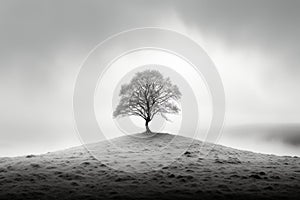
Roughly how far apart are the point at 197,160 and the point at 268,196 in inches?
547

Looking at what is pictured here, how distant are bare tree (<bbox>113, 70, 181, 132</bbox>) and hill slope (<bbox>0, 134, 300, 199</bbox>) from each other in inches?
432

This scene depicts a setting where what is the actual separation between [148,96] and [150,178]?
24.1m

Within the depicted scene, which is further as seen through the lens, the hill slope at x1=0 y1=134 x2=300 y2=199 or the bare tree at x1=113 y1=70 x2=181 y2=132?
the bare tree at x1=113 y1=70 x2=181 y2=132

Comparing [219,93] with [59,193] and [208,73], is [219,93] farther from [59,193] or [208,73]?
[59,193]

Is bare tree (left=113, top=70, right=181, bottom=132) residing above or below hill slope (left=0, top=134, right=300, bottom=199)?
above

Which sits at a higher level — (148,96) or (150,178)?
(148,96)

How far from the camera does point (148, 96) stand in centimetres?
4500

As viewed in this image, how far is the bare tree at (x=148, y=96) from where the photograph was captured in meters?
44.6

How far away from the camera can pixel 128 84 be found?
148ft

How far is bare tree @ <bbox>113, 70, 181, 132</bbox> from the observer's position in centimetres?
4456

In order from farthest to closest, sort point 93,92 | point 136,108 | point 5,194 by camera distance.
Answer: point 136,108 → point 93,92 → point 5,194

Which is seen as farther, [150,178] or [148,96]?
[148,96]

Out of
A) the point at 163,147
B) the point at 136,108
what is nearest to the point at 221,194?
the point at 163,147

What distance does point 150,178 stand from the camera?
22.0 m
